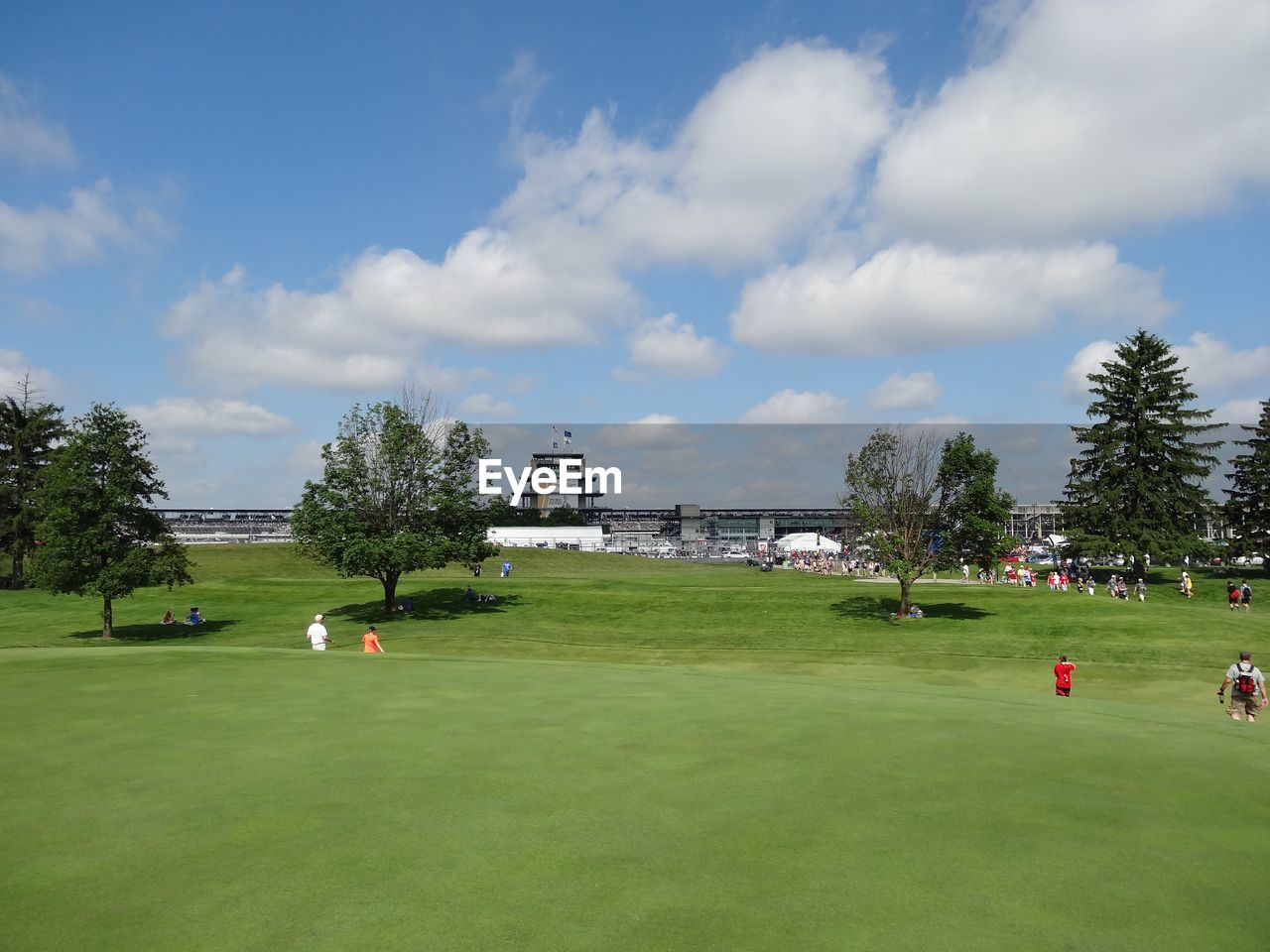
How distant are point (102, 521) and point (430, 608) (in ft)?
58.7

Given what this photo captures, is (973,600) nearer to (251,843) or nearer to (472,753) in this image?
(472,753)

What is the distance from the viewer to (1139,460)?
6562cm

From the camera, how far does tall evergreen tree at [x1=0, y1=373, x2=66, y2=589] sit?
63.7m

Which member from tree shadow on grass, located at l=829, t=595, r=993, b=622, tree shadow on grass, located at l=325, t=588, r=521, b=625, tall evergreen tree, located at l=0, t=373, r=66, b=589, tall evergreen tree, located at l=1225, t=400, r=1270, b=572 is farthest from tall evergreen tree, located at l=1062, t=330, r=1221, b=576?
tall evergreen tree, located at l=0, t=373, r=66, b=589

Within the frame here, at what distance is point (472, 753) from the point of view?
1151cm

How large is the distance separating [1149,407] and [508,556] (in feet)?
219

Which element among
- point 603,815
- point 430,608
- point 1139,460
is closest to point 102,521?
point 430,608

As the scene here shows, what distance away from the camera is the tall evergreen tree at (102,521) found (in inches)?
1580

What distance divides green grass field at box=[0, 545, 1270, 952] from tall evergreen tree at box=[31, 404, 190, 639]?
22579 millimetres

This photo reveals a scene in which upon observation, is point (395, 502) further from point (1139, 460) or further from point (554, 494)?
point (554, 494)

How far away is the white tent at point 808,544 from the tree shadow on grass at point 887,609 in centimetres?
7396

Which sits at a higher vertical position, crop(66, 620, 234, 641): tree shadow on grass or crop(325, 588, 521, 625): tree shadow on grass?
crop(325, 588, 521, 625): tree shadow on grass

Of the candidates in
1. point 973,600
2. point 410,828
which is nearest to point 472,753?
point 410,828

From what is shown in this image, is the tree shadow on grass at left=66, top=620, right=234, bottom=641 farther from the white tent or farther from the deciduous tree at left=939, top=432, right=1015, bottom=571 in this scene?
the white tent
